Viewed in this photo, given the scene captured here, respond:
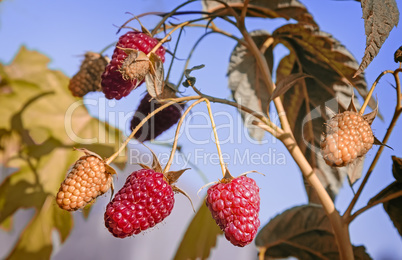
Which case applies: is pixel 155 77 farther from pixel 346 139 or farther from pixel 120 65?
pixel 346 139

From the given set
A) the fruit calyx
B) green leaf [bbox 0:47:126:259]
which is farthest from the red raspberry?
green leaf [bbox 0:47:126:259]

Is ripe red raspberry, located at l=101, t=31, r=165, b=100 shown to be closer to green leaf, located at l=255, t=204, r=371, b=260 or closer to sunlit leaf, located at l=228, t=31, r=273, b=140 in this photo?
sunlit leaf, located at l=228, t=31, r=273, b=140

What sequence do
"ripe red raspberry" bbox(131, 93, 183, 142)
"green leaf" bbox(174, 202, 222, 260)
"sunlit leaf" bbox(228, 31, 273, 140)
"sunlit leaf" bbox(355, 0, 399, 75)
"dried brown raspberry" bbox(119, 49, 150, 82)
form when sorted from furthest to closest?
"green leaf" bbox(174, 202, 222, 260) → "sunlit leaf" bbox(228, 31, 273, 140) → "ripe red raspberry" bbox(131, 93, 183, 142) → "dried brown raspberry" bbox(119, 49, 150, 82) → "sunlit leaf" bbox(355, 0, 399, 75)

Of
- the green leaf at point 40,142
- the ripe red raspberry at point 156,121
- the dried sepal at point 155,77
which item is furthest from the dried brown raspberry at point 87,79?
the green leaf at point 40,142

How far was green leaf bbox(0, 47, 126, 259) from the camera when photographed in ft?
3.61

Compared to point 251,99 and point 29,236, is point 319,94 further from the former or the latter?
point 29,236

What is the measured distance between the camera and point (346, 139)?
0.55 metres

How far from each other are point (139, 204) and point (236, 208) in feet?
0.43

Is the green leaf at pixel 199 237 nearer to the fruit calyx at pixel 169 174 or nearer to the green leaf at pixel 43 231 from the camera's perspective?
the green leaf at pixel 43 231

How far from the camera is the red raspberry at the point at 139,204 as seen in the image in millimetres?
566

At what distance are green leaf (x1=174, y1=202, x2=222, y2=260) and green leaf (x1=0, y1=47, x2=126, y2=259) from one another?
251 mm

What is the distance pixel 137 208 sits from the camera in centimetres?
58

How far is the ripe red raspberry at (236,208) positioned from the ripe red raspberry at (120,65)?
216mm

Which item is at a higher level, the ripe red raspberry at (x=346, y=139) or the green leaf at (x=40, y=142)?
the ripe red raspberry at (x=346, y=139)
